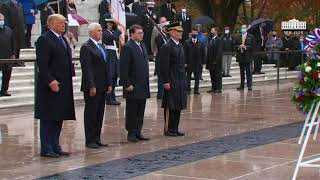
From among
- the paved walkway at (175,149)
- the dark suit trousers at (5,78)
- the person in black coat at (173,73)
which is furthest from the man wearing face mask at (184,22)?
the person in black coat at (173,73)

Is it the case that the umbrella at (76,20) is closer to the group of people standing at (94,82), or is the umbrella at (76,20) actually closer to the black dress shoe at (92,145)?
the group of people standing at (94,82)

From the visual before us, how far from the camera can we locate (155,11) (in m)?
25.1

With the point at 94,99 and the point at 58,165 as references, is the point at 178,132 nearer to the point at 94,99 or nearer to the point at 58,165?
the point at 94,99

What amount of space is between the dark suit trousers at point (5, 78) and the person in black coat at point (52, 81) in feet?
19.8

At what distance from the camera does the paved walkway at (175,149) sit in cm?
934

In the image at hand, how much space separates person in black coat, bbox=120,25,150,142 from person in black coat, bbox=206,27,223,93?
1041 centimetres

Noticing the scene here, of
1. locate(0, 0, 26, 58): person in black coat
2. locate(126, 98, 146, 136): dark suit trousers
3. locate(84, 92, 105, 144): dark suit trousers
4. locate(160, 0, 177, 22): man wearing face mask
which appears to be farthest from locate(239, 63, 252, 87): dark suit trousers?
locate(84, 92, 105, 144): dark suit trousers

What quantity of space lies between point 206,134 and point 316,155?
8.96ft

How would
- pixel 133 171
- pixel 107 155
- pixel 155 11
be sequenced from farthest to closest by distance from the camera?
pixel 155 11, pixel 107 155, pixel 133 171

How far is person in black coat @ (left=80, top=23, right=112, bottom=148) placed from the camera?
11102 millimetres

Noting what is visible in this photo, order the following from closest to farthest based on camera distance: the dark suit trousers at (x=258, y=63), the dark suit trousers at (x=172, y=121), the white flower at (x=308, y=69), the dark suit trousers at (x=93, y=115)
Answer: the white flower at (x=308, y=69) → the dark suit trousers at (x=93, y=115) → the dark suit trousers at (x=172, y=121) → the dark suit trousers at (x=258, y=63)

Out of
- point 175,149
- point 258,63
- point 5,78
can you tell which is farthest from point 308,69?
point 258,63

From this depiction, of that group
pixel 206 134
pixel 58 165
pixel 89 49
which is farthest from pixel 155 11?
pixel 58 165

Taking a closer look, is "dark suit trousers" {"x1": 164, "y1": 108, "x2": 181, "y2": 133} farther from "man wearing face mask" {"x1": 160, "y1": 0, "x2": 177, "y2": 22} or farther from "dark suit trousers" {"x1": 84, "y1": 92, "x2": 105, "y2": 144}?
"man wearing face mask" {"x1": 160, "y1": 0, "x2": 177, "y2": 22}
